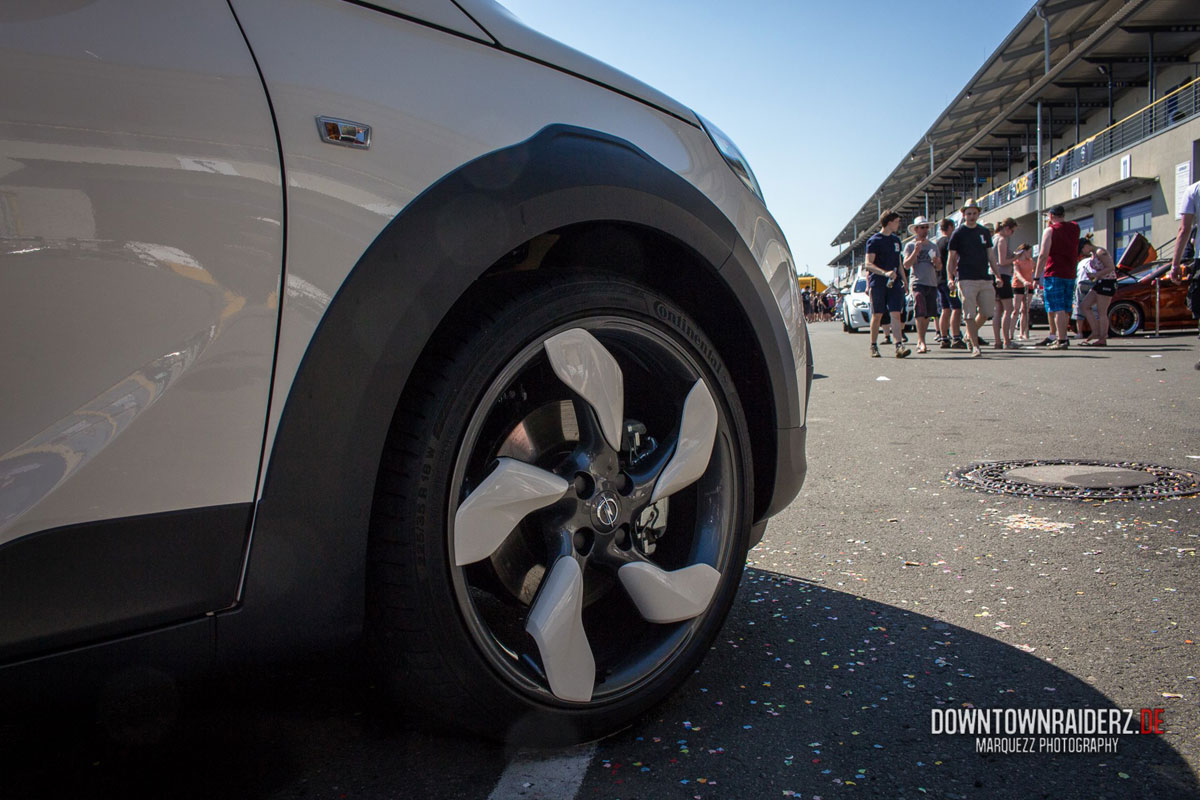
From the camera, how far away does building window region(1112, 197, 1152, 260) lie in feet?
96.8

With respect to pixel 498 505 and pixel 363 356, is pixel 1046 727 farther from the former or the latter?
pixel 363 356

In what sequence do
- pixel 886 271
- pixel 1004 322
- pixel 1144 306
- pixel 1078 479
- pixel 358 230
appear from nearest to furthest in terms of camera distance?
pixel 358 230 < pixel 1078 479 < pixel 886 271 < pixel 1004 322 < pixel 1144 306

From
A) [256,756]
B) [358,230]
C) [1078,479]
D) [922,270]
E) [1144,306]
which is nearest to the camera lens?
[358,230]

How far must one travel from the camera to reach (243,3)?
129cm

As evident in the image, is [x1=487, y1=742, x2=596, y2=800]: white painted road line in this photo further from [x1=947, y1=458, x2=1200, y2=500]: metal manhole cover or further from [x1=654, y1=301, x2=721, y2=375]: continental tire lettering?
[x1=947, y1=458, x2=1200, y2=500]: metal manhole cover

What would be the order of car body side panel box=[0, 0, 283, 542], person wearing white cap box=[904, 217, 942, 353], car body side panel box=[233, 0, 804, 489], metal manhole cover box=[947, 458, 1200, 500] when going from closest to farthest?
car body side panel box=[0, 0, 283, 542]
car body side panel box=[233, 0, 804, 489]
metal manhole cover box=[947, 458, 1200, 500]
person wearing white cap box=[904, 217, 942, 353]

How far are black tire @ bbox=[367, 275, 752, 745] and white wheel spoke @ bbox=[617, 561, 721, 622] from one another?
0.17ft

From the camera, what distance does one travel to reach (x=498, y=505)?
157cm

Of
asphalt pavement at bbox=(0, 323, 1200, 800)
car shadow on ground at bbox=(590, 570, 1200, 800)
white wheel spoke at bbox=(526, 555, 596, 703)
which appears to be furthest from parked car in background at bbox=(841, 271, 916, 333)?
white wheel spoke at bbox=(526, 555, 596, 703)

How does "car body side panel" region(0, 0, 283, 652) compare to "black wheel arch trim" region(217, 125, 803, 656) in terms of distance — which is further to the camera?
"black wheel arch trim" region(217, 125, 803, 656)

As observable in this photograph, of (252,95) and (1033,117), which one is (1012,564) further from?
(1033,117)

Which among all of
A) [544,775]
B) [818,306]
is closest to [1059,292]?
[544,775]

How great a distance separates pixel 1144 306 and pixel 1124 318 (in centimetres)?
38

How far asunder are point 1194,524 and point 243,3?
11.0ft
